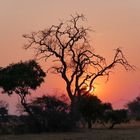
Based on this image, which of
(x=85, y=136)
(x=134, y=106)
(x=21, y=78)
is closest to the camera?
(x=85, y=136)

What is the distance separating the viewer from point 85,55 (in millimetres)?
67125

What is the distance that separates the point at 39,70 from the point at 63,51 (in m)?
3.59

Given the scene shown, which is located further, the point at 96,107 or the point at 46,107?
the point at 96,107

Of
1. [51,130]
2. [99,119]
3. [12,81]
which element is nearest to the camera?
[51,130]

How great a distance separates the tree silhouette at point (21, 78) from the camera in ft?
205

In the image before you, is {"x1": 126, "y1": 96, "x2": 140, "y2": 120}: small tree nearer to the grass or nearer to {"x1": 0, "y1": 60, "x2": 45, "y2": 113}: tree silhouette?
{"x1": 0, "y1": 60, "x2": 45, "y2": 113}: tree silhouette

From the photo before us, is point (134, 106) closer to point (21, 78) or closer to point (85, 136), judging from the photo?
point (21, 78)

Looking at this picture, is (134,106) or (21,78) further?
(134,106)

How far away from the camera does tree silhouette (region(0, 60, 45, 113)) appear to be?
62438 mm

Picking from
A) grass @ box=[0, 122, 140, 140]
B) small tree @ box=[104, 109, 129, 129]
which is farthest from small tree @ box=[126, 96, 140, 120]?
grass @ box=[0, 122, 140, 140]

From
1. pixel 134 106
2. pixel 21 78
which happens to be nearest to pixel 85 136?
pixel 21 78

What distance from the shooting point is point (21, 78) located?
206 feet

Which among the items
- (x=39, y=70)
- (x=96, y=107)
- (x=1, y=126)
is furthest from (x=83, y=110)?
(x=1, y=126)

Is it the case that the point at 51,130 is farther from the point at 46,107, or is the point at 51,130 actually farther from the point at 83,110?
the point at 83,110
